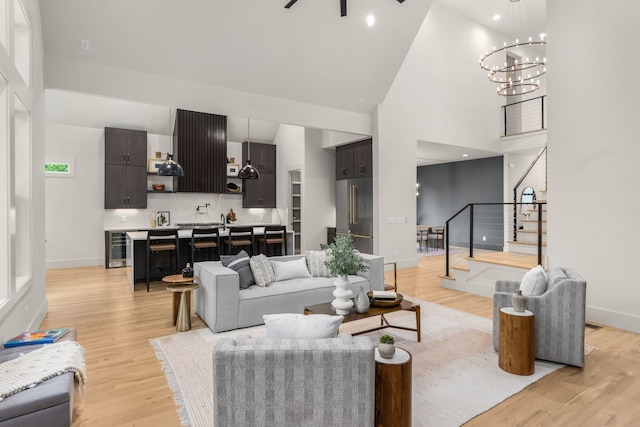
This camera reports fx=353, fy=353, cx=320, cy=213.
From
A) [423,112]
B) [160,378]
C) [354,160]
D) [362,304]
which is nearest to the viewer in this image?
[160,378]

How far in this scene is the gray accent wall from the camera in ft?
32.0

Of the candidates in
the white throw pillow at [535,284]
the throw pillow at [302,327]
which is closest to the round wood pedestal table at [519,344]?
the white throw pillow at [535,284]

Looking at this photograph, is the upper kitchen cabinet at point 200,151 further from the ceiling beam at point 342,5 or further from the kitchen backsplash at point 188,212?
the ceiling beam at point 342,5

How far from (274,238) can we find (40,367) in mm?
4965

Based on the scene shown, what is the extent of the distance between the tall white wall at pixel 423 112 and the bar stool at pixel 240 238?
8.44 ft

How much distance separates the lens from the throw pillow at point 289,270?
4.44 meters

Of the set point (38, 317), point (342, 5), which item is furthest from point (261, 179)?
→ point (38, 317)

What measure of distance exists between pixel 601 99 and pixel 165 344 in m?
5.48

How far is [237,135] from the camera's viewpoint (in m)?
9.56

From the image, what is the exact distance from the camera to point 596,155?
13.6 feet

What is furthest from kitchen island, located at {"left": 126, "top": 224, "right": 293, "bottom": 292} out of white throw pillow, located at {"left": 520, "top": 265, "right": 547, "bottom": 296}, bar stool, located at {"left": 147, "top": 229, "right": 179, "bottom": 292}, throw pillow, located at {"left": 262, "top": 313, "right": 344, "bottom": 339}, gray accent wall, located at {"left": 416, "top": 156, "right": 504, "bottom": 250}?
gray accent wall, located at {"left": 416, "top": 156, "right": 504, "bottom": 250}

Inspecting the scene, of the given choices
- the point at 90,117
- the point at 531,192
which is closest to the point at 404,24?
the point at 531,192

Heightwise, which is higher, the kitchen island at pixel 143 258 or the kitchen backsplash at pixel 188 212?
the kitchen backsplash at pixel 188 212

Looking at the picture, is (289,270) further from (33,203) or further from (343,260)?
(33,203)
